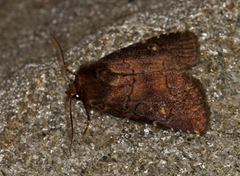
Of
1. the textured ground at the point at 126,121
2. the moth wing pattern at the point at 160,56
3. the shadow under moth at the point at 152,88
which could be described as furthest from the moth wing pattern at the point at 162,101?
the textured ground at the point at 126,121

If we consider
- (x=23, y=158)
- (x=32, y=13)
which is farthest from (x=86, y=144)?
(x=32, y=13)

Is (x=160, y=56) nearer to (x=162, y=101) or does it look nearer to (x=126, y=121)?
(x=162, y=101)

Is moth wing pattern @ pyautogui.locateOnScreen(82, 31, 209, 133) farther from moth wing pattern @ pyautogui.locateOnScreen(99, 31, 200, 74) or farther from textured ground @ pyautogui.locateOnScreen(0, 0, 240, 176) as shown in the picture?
textured ground @ pyautogui.locateOnScreen(0, 0, 240, 176)

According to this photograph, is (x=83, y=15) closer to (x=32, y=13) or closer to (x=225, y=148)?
(x=32, y=13)

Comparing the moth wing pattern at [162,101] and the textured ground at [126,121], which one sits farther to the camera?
the textured ground at [126,121]

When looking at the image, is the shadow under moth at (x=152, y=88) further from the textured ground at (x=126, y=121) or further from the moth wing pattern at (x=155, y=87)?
the textured ground at (x=126, y=121)

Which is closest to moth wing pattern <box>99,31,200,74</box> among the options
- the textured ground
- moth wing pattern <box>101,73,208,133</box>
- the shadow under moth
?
the shadow under moth
